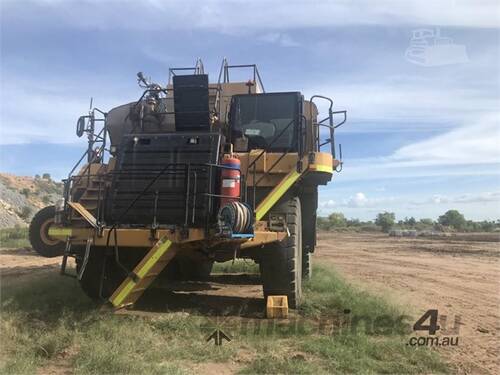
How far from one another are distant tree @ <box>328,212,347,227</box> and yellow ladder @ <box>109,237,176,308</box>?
160 feet

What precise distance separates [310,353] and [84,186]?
4070 millimetres

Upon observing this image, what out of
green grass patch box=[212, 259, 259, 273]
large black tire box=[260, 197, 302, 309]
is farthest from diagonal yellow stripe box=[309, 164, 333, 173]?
green grass patch box=[212, 259, 259, 273]

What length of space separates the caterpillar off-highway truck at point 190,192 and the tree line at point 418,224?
3957 centimetres

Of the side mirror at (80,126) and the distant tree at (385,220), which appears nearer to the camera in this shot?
the side mirror at (80,126)

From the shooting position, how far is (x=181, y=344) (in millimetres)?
5039

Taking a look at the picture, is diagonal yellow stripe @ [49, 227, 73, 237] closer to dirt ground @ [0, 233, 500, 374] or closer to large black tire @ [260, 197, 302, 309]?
dirt ground @ [0, 233, 500, 374]

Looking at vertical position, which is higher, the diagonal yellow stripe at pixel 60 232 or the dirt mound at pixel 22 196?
the dirt mound at pixel 22 196

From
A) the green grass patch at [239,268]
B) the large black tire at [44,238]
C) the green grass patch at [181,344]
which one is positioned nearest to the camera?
the green grass patch at [181,344]

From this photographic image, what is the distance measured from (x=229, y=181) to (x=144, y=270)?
1447mm

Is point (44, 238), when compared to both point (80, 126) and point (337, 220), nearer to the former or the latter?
point (80, 126)

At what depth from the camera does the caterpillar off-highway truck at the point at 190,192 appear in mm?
5809

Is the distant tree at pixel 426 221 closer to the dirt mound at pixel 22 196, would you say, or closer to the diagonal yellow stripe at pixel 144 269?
the dirt mound at pixel 22 196

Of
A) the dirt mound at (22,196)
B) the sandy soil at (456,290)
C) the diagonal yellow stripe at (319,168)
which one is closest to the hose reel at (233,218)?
the diagonal yellow stripe at (319,168)

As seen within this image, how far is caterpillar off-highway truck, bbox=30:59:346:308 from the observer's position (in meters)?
5.81
